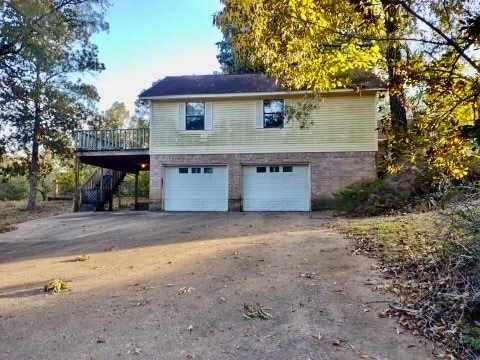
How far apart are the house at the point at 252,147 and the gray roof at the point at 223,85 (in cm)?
5

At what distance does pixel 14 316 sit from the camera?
15.4 feet

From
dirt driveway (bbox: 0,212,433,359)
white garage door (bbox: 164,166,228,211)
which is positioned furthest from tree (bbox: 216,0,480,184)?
white garage door (bbox: 164,166,228,211)

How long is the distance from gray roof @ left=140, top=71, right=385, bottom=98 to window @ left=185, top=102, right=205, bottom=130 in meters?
0.61

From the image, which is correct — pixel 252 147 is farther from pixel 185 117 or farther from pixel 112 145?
pixel 112 145

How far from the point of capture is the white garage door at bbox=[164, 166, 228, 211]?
55.7 feet

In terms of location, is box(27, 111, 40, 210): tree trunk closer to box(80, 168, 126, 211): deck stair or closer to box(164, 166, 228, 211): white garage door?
box(80, 168, 126, 211): deck stair

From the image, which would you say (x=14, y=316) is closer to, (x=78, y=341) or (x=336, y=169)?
(x=78, y=341)

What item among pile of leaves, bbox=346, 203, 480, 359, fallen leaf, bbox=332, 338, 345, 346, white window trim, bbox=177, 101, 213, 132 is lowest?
fallen leaf, bbox=332, 338, 345, 346

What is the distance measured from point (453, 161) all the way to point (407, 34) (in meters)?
3.55

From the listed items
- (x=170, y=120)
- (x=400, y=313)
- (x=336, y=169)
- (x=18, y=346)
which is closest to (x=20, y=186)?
(x=170, y=120)

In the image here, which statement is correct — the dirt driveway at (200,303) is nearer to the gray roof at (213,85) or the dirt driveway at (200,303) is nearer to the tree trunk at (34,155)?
the gray roof at (213,85)

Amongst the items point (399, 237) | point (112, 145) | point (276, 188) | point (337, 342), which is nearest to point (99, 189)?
point (112, 145)

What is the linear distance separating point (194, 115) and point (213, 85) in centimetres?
174

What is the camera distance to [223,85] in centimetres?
1772
